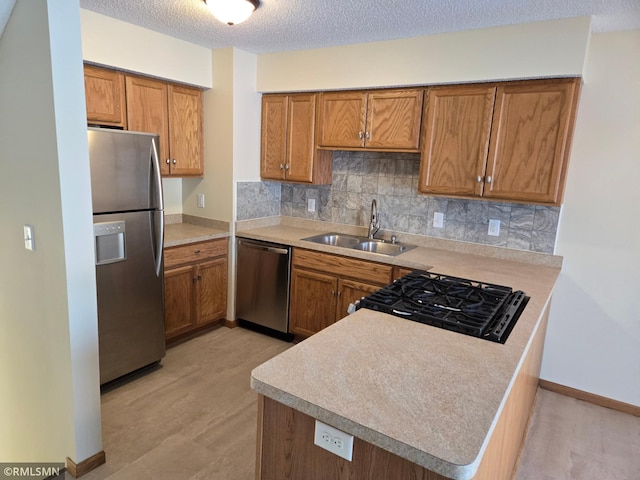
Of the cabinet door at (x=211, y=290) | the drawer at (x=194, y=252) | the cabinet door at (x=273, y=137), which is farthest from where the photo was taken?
the cabinet door at (x=273, y=137)

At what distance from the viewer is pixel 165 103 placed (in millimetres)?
3299

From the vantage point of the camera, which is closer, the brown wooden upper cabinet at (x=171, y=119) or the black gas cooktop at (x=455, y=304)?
the black gas cooktop at (x=455, y=304)

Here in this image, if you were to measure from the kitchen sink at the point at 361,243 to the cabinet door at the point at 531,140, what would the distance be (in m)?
0.91

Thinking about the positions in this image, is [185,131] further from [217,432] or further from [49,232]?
[217,432]

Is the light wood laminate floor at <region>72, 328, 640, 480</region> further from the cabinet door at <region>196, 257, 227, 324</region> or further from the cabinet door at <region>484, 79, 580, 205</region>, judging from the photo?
the cabinet door at <region>484, 79, 580, 205</region>

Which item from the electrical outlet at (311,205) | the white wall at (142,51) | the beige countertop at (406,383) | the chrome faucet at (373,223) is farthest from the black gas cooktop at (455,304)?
the white wall at (142,51)

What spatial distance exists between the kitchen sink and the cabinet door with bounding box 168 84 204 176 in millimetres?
1213

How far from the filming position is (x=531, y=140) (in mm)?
2574

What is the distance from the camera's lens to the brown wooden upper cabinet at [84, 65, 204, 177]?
9.43ft

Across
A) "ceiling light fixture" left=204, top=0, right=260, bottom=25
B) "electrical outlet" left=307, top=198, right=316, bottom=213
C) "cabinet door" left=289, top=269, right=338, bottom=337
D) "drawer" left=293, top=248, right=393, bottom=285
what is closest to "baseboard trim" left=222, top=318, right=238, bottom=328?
"cabinet door" left=289, top=269, right=338, bottom=337

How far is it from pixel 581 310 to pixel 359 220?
178cm

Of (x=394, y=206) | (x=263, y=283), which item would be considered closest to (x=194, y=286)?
(x=263, y=283)

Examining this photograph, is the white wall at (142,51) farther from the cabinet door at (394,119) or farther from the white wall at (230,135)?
the cabinet door at (394,119)

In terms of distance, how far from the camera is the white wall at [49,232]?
1719mm
